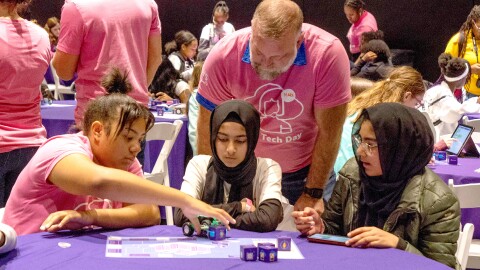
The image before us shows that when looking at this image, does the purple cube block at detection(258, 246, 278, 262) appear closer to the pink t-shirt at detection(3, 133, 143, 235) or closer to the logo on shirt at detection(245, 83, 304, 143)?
the pink t-shirt at detection(3, 133, 143, 235)

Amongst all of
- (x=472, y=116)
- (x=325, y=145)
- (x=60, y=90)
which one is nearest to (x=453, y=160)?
(x=325, y=145)

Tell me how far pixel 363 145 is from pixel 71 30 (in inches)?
64.7

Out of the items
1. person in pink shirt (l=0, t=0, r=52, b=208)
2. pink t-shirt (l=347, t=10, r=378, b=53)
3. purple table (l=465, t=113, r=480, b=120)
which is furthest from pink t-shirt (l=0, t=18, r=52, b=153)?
pink t-shirt (l=347, t=10, r=378, b=53)

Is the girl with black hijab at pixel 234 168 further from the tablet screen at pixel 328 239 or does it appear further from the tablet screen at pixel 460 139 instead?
the tablet screen at pixel 460 139

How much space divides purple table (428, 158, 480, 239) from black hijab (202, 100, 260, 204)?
1.58 meters

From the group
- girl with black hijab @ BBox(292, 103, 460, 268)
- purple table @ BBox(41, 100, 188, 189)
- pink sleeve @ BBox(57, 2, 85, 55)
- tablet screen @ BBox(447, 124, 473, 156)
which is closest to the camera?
girl with black hijab @ BBox(292, 103, 460, 268)

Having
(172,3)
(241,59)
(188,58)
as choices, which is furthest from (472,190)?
(172,3)

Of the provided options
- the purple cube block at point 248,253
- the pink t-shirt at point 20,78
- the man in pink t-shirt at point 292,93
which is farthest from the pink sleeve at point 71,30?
the purple cube block at point 248,253

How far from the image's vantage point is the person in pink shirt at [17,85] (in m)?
3.48

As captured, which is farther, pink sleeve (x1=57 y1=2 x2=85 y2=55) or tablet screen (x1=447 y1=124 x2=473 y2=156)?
tablet screen (x1=447 y1=124 x2=473 y2=156)

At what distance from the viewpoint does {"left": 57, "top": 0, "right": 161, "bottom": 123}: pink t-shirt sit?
12.4 ft

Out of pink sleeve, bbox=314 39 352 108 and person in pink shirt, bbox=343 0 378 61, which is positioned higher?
pink sleeve, bbox=314 39 352 108

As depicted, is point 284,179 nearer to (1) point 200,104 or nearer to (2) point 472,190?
(1) point 200,104

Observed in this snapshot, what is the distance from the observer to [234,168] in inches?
→ 119
